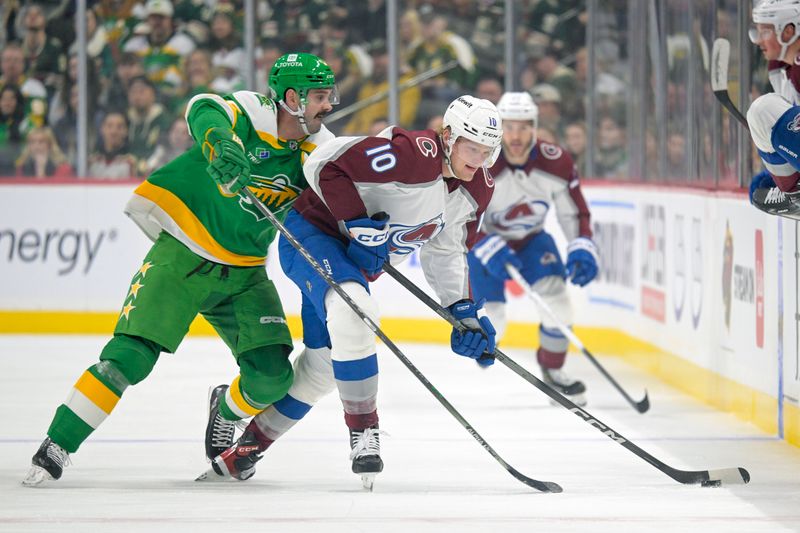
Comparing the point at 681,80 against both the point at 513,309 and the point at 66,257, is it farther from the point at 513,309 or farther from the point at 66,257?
the point at 66,257

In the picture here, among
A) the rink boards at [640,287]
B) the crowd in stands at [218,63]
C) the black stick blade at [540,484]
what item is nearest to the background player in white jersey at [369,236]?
the black stick blade at [540,484]

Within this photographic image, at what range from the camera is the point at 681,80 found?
288 inches

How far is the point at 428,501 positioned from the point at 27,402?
2.72 meters

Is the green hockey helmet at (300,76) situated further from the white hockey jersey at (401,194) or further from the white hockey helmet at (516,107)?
the white hockey helmet at (516,107)

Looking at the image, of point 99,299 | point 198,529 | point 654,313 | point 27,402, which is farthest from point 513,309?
point 198,529

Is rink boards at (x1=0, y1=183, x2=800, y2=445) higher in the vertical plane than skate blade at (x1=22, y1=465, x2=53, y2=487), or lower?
lower

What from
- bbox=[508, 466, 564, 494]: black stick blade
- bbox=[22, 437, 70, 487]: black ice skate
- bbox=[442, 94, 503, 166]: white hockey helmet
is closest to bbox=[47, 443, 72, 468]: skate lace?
bbox=[22, 437, 70, 487]: black ice skate

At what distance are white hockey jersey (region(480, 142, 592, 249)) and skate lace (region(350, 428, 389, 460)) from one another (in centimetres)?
249

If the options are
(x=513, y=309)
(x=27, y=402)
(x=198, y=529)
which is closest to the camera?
(x=198, y=529)

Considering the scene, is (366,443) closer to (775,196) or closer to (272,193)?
(272,193)

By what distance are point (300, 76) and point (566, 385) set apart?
102 inches

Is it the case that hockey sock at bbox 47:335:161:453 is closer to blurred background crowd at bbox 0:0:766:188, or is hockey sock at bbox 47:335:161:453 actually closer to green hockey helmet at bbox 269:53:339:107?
green hockey helmet at bbox 269:53:339:107

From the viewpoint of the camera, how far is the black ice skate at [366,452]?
13.3 feet

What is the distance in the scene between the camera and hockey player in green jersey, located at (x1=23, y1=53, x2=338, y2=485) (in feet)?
13.6
